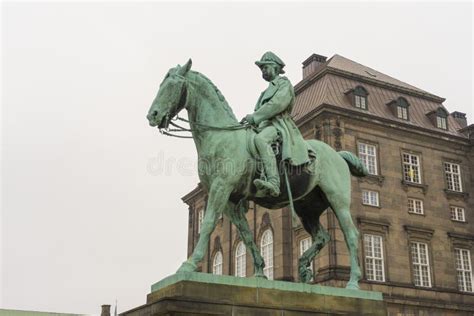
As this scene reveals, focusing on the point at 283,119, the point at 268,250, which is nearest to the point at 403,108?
the point at 268,250

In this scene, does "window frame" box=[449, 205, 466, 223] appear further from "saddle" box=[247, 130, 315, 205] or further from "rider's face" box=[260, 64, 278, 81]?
"saddle" box=[247, 130, 315, 205]

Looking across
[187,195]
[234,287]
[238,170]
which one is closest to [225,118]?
[238,170]

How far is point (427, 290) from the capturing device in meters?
33.8

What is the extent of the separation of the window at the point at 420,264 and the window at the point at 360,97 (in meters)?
8.30

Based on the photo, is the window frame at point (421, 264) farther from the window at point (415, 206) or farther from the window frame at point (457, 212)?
the window frame at point (457, 212)

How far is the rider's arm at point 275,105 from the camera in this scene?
9242 millimetres

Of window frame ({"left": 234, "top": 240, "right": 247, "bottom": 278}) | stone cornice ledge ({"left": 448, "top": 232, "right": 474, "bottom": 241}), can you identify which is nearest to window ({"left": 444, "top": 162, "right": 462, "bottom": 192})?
stone cornice ledge ({"left": 448, "top": 232, "right": 474, "bottom": 241})

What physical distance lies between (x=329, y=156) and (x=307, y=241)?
959 inches

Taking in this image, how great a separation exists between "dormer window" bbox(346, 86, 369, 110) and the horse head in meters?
28.3

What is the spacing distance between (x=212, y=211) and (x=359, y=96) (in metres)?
29.6

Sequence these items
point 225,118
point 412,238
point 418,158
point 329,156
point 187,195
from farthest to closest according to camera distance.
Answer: point 187,195
point 418,158
point 412,238
point 329,156
point 225,118

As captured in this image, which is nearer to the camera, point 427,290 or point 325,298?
point 325,298

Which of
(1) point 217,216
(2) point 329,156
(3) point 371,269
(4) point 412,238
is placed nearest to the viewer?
(1) point 217,216

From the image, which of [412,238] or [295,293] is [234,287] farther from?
[412,238]
